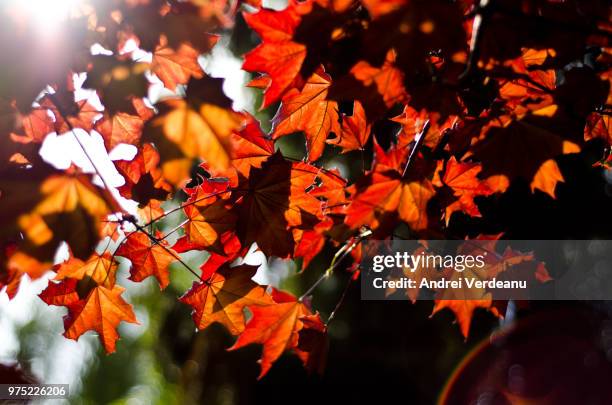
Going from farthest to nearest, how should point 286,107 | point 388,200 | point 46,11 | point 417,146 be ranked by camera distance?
point 286,107
point 417,146
point 388,200
point 46,11

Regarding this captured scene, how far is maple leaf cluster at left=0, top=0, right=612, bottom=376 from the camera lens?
101 cm

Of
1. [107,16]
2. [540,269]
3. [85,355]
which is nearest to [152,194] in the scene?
[107,16]

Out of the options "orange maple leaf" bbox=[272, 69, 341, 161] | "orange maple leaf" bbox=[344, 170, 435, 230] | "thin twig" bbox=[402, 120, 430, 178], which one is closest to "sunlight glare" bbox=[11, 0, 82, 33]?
"orange maple leaf" bbox=[272, 69, 341, 161]

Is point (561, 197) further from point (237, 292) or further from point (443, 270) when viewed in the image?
point (237, 292)

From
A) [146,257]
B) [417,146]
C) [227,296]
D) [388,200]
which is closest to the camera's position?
[388,200]

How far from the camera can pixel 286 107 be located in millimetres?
1490

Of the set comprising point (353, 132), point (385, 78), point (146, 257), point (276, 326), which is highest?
point (353, 132)

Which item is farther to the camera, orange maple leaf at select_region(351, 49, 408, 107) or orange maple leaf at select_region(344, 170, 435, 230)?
orange maple leaf at select_region(344, 170, 435, 230)

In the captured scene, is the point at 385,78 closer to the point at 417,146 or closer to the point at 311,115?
the point at 417,146

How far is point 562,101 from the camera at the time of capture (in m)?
1.18

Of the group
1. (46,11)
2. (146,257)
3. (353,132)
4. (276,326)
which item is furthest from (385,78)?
(146,257)

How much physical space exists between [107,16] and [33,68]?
22 centimetres

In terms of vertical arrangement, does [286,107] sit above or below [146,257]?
above

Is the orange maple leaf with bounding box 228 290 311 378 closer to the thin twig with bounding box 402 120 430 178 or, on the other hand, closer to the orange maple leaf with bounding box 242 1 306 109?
the thin twig with bounding box 402 120 430 178
